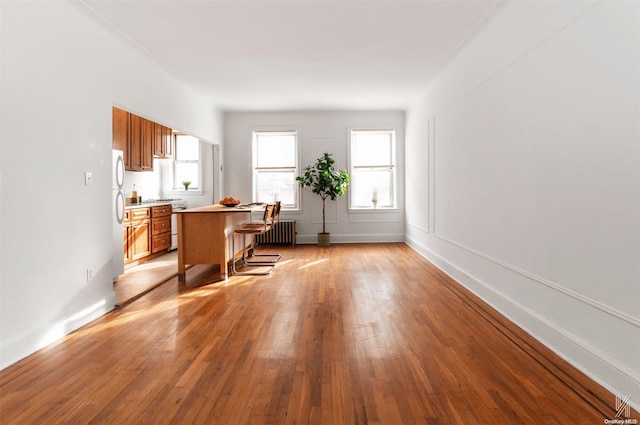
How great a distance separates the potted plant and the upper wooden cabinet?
2.68 meters

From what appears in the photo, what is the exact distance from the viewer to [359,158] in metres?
8.38

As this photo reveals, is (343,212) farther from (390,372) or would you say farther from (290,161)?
(390,372)

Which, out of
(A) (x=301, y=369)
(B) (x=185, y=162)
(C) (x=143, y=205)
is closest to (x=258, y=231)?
(C) (x=143, y=205)

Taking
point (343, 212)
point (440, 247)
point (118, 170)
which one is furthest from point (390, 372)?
point (343, 212)

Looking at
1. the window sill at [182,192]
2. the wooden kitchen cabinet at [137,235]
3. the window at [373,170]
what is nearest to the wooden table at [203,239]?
the wooden kitchen cabinet at [137,235]

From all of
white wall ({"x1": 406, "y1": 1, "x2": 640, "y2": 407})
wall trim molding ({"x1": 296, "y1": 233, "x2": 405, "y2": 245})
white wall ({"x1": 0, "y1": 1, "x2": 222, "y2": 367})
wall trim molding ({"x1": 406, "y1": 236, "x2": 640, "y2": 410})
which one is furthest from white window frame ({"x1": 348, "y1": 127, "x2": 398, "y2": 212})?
white wall ({"x1": 0, "y1": 1, "x2": 222, "y2": 367})

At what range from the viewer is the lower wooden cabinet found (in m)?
5.80

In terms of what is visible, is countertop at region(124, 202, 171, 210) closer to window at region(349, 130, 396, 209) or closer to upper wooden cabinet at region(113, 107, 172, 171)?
upper wooden cabinet at region(113, 107, 172, 171)

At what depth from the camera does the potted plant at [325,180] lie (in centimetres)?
780

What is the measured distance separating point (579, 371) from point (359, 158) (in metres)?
6.38

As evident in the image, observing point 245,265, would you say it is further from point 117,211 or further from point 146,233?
point 117,211

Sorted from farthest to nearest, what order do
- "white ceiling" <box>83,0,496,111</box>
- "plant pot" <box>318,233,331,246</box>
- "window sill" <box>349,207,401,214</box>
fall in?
"window sill" <box>349,207,401,214</box>, "plant pot" <box>318,233,331,246</box>, "white ceiling" <box>83,0,496,111</box>

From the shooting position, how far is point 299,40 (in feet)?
14.0

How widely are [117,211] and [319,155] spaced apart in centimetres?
432
